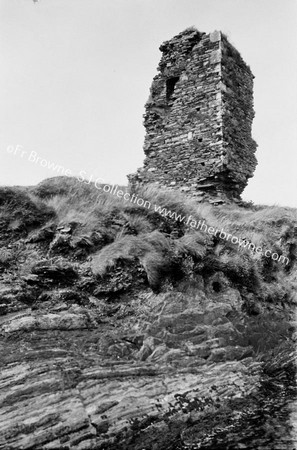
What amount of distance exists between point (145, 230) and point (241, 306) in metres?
2.78

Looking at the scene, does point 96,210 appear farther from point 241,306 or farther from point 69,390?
point 69,390

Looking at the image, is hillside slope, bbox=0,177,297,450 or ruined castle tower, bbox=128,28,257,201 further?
ruined castle tower, bbox=128,28,257,201

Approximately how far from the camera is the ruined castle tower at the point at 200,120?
16.1m

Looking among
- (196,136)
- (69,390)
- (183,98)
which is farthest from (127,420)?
(183,98)

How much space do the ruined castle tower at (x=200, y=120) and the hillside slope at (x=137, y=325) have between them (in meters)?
3.67

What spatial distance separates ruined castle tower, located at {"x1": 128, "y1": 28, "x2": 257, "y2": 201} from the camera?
16062mm

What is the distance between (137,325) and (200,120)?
1019cm

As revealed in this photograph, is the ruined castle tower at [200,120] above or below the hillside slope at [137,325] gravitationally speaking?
above

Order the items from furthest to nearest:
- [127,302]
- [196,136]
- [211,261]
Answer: [196,136], [211,261], [127,302]

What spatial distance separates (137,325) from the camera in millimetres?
8211

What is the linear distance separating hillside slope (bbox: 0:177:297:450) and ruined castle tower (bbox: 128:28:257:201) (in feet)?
12.0

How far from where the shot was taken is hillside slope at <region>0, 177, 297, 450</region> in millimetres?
6059

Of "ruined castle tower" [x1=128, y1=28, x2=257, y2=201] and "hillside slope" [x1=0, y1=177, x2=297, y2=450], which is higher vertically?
"ruined castle tower" [x1=128, y1=28, x2=257, y2=201]

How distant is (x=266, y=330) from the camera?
30.9 feet
